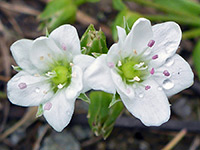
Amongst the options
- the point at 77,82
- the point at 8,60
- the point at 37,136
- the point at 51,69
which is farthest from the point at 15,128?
the point at 77,82

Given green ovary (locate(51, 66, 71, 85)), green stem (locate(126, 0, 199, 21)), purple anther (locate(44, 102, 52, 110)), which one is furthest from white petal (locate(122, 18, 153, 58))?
green stem (locate(126, 0, 199, 21))

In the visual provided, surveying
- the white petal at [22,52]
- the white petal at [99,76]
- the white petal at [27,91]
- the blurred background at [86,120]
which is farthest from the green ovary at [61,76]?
the blurred background at [86,120]

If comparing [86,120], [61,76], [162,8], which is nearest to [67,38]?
[61,76]

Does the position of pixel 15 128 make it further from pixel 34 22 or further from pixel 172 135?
pixel 172 135

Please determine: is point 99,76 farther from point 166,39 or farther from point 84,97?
point 166,39

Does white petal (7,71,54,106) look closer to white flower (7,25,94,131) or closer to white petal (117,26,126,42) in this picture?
white flower (7,25,94,131)
